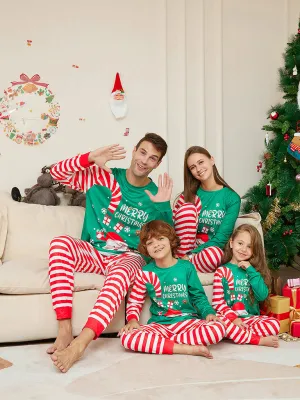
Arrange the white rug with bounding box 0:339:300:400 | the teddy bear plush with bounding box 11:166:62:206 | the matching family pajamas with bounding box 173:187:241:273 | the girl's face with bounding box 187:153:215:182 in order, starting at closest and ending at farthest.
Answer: the white rug with bounding box 0:339:300:400 < the matching family pajamas with bounding box 173:187:241:273 < the girl's face with bounding box 187:153:215:182 < the teddy bear plush with bounding box 11:166:62:206

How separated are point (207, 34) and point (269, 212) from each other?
4.84 ft

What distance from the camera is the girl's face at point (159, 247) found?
2.62 m

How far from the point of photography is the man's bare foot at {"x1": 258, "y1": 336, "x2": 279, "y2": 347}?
258cm

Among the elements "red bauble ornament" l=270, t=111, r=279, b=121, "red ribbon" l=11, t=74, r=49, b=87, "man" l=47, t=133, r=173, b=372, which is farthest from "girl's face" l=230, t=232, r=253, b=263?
"red ribbon" l=11, t=74, r=49, b=87

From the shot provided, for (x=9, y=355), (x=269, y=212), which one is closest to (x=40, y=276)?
(x=9, y=355)

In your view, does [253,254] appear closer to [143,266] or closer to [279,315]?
[279,315]

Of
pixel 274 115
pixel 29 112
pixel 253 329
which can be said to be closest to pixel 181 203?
pixel 253 329

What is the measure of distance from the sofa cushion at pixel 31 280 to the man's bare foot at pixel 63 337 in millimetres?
181

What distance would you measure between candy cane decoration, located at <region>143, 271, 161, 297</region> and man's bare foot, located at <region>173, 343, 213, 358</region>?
0.99 feet

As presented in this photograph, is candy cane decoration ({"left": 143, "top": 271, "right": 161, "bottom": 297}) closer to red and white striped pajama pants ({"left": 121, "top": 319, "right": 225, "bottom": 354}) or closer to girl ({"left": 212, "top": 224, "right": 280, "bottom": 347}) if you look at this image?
red and white striped pajama pants ({"left": 121, "top": 319, "right": 225, "bottom": 354})

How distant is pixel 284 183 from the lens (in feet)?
11.9

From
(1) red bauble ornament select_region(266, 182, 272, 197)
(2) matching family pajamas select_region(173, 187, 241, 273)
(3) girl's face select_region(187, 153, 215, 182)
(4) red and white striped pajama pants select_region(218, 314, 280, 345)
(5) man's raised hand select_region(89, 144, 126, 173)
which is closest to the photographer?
(4) red and white striped pajama pants select_region(218, 314, 280, 345)

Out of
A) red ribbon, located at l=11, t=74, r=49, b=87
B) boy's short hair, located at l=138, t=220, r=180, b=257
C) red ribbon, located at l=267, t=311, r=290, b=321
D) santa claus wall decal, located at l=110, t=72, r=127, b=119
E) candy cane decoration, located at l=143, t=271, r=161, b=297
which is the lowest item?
red ribbon, located at l=267, t=311, r=290, b=321

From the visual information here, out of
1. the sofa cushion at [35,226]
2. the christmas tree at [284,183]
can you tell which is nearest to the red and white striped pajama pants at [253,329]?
the christmas tree at [284,183]
